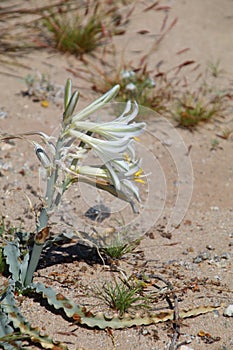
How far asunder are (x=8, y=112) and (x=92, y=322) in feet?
6.37

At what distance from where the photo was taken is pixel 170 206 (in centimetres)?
338

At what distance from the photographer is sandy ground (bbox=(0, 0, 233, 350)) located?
229 cm

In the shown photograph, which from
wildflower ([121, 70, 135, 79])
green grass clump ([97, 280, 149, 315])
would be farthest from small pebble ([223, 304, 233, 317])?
wildflower ([121, 70, 135, 79])

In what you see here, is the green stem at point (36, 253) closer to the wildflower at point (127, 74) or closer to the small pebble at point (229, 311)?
the small pebble at point (229, 311)

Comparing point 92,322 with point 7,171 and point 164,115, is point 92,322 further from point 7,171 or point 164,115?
point 164,115

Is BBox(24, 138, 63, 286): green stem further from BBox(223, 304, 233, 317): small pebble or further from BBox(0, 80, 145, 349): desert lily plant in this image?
BBox(223, 304, 233, 317): small pebble

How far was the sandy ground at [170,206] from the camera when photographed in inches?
90.4

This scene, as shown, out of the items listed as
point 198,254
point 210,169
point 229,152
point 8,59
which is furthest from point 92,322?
point 8,59

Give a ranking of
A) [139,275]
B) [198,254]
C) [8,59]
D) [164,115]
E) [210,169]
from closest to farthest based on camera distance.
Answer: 1. [139,275]
2. [198,254]
3. [210,169]
4. [164,115]
5. [8,59]

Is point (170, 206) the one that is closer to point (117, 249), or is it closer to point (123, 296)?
point (117, 249)

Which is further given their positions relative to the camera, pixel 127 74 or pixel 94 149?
pixel 127 74

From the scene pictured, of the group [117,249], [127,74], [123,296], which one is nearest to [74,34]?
[127,74]

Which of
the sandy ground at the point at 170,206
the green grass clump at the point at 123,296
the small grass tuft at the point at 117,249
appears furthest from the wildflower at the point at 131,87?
the green grass clump at the point at 123,296

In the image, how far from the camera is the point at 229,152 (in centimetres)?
388
